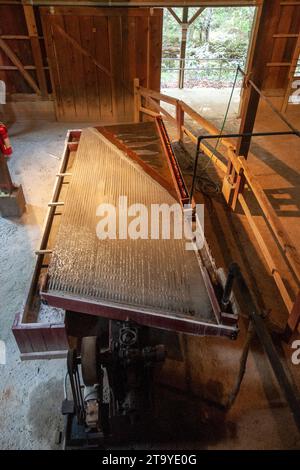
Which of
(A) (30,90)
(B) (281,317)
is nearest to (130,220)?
(B) (281,317)

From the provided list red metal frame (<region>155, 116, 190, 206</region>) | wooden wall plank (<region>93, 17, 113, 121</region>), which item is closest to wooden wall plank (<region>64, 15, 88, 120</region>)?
wooden wall plank (<region>93, 17, 113, 121</region>)

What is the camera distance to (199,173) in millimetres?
5438

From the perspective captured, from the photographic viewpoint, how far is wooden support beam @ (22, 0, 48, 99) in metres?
5.84

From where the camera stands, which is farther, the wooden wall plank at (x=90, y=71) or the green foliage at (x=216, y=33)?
the green foliage at (x=216, y=33)

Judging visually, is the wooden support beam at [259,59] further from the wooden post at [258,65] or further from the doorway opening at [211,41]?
the doorway opening at [211,41]

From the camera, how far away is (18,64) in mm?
6371

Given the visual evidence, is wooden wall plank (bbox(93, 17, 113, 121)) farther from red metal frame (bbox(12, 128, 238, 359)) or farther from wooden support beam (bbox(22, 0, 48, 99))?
red metal frame (bbox(12, 128, 238, 359))

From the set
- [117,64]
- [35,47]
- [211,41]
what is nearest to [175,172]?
[117,64]

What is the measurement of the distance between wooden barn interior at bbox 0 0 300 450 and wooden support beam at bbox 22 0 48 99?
0.09 feet

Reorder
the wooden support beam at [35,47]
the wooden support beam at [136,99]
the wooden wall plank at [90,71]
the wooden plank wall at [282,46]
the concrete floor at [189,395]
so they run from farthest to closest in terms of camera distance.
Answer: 1. the wooden plank wall at [282,46]
2. the wooden support beam at [136,99]
3. the wooden wall plank at [90,71]
4. the wooden support beam at [35,47]
5. the concrete floor at [189,395]

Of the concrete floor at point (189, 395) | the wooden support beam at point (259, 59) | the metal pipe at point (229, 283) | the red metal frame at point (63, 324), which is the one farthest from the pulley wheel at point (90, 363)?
the wooden support beam at point (259, 59)

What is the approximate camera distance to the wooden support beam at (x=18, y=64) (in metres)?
6.18

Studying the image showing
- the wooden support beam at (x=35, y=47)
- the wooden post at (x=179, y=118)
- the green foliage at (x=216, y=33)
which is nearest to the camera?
the wooden post at (x=179, y=118)

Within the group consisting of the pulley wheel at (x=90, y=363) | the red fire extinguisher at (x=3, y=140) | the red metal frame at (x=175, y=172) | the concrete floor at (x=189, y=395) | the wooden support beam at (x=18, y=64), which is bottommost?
the concrete floor at (x=189, y=395)
